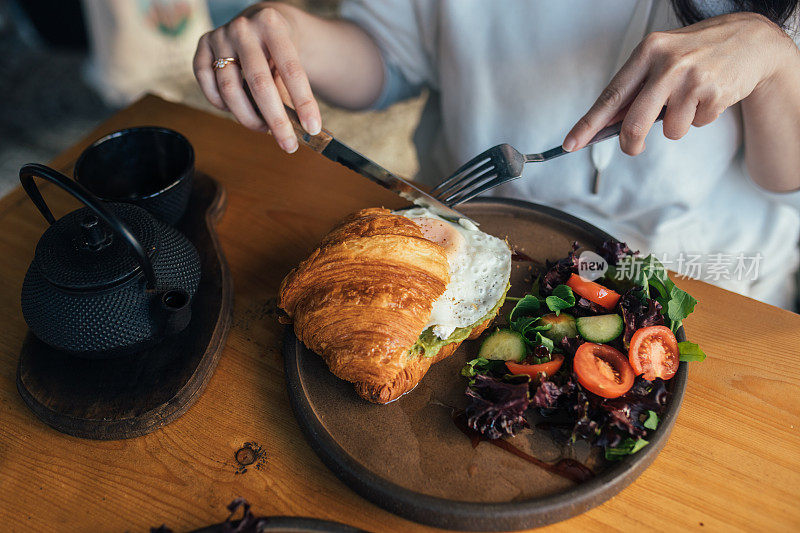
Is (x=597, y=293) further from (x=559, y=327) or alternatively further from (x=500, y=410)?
(x=500, y=410)

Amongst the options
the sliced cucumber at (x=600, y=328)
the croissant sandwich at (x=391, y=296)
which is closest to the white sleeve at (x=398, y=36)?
the croissant sandwich at (x=391, y=296)

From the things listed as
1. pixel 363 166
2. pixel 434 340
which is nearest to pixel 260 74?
pixel 363 166

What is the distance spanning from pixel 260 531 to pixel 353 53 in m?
1.77

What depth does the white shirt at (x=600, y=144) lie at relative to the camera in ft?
6.40

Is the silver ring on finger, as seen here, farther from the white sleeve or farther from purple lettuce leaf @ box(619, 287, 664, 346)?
purple lettuce leaf @ box(619, 287, 664, 346)

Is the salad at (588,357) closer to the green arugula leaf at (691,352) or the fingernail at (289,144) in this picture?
the green arugula leaf at (691,352)

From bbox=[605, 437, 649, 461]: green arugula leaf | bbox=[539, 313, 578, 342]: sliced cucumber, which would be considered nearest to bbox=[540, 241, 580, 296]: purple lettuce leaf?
bbox=[539, 313, 578, 342]: sliced cucumber


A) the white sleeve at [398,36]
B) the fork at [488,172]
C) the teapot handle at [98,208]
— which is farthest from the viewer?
the white sleeve at [398,36]

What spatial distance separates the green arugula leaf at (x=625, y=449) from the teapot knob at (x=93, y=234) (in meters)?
1.23

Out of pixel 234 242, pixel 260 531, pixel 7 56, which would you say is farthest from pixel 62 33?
pixel 260 531

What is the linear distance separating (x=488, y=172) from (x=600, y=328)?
0.55 m

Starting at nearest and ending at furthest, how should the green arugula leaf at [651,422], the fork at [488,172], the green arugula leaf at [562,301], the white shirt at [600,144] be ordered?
the green arugula leaf at [651,422] → the green arugula leaf at [562,301] → the fork at [488,172] → the white shirt at [600,144]

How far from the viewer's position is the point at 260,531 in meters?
1.14

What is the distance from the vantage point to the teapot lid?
4.09 feet
